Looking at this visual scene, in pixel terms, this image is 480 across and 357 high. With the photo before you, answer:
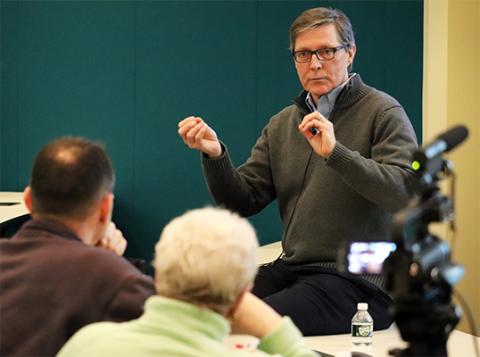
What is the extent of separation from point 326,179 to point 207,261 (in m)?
1.71

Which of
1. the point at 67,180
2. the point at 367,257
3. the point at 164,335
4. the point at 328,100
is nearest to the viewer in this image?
→ the point at 164,335

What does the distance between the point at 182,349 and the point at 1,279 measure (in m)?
0.50

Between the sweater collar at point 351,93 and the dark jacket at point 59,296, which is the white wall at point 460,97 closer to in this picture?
the sweater collar at point 351,93

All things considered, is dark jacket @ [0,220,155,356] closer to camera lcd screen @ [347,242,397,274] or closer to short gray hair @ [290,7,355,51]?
camera lcd screen @ [347,242,397,274]

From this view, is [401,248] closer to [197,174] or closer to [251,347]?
[251,347]

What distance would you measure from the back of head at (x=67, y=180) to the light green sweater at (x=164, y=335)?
1.31 ft

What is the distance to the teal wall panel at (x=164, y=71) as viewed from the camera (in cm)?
523

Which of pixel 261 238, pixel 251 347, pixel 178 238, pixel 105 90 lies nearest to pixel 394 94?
pixel 261 238

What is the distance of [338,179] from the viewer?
3074mm

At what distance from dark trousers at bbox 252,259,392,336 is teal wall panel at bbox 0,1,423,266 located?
2.24 metres

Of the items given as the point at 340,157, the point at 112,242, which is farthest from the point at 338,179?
the point at 112,242

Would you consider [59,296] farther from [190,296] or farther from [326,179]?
[326,179]

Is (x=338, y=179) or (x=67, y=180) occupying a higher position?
(x=67, y=180)

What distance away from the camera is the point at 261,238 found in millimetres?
5316
